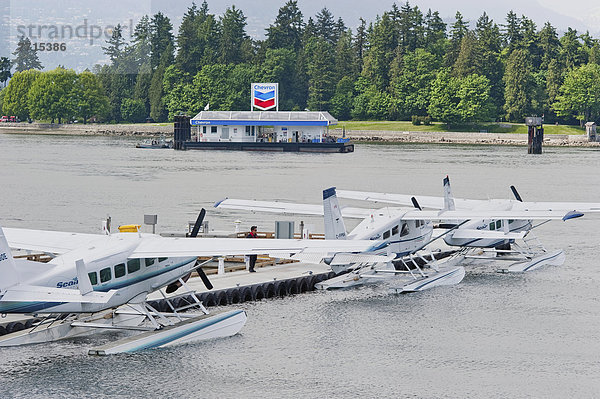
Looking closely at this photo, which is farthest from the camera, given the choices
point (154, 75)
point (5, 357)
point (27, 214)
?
point (154, 75)

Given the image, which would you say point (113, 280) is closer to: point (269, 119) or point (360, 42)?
point (269, 119)

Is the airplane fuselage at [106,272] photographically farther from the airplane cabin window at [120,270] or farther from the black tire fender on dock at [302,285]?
the black tire fender on dock at [302,285]

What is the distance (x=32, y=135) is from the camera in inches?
6777

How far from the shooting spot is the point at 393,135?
503 feet

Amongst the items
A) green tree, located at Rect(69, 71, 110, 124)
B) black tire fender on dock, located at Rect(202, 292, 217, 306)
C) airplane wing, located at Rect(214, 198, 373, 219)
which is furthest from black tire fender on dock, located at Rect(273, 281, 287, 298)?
green tree, located at Rect(69, 71, 110, 124)

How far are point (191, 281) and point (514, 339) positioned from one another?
33.4 feet

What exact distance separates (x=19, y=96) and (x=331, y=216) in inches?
6724

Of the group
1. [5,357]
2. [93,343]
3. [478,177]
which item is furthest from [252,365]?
[478,177]

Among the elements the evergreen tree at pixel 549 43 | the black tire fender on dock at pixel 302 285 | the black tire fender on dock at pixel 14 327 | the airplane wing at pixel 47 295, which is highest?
the evergreen tree at pixel 549 43

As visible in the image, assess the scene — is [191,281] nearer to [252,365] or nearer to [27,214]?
[252,365]

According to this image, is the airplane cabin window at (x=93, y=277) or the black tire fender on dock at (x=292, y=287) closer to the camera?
the airplane cabin window at (x=93, y=277)

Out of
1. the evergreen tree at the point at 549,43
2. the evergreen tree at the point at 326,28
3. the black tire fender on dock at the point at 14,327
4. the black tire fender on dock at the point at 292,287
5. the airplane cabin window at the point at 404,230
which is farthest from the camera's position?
the evergreen tree at the point at 326,28

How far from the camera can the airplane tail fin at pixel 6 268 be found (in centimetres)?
1909

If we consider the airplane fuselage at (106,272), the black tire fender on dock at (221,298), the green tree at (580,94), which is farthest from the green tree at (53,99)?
the airplane fuselage at (106,272)
